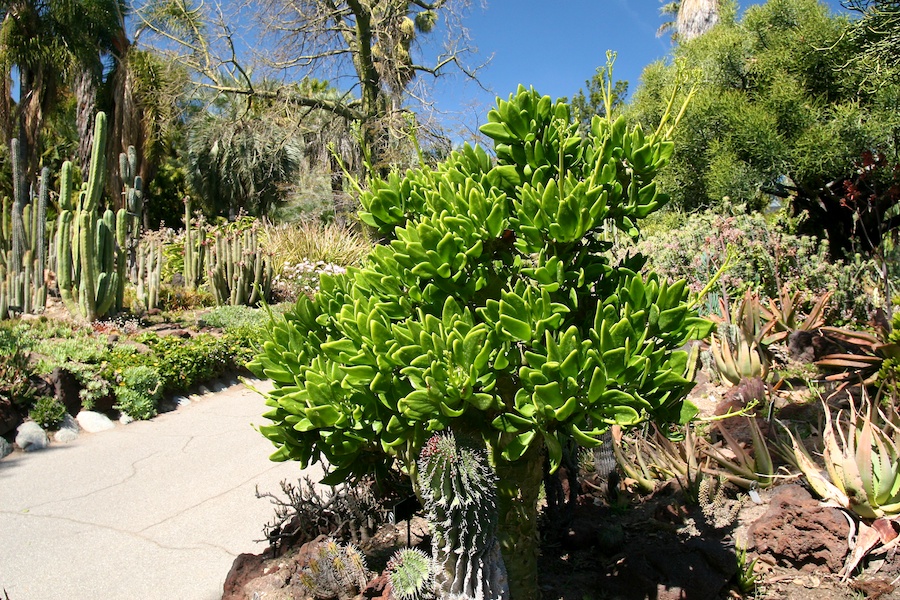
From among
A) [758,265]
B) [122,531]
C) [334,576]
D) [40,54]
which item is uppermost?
[40,54]

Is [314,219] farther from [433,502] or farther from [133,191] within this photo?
[433,502]

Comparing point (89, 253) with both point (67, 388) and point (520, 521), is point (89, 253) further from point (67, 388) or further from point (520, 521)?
point (520, 521)

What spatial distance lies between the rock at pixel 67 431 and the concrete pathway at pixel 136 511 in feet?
0.40

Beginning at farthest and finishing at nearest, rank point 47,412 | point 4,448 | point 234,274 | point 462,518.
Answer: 1. point 234,274
2. point 47,412
3. point 4,448
4. point 462,518

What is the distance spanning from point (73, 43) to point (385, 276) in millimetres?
23790

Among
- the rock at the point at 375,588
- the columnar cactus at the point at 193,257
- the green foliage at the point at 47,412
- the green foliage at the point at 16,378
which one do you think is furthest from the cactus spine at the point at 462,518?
the columnar cactus at the point at 193,257

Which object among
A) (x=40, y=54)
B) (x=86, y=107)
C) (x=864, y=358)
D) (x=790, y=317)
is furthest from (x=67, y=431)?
(x=86, y=107)

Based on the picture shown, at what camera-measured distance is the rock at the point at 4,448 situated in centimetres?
578

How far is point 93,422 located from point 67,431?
1.00 ft

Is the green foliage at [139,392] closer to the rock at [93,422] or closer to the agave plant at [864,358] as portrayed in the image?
the rock at [93,422]

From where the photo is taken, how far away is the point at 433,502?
2023 mm

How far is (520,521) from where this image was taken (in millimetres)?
2354

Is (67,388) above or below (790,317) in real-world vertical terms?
below

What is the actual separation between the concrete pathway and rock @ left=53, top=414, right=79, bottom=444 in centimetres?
12
